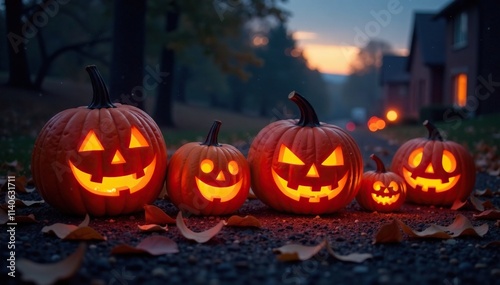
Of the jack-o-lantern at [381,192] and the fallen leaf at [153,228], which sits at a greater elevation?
the jack-o-lantern at [381,192]

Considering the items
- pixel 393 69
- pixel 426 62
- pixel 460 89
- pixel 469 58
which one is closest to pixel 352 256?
pixel 469 58

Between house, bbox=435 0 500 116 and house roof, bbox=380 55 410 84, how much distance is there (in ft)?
47.7

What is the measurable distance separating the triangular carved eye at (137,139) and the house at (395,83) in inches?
1336

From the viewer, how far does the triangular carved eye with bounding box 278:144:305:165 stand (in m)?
4.11

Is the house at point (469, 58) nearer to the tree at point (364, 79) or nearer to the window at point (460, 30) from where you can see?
the window at point (460, 30)

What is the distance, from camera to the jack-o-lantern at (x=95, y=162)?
3711mm

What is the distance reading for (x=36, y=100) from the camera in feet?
47.5

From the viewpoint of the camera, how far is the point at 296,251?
277cm

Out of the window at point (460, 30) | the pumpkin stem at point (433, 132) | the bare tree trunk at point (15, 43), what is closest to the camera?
the pumpkin stem at point (433, 132)

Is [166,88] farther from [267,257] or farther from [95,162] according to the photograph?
[267,257]

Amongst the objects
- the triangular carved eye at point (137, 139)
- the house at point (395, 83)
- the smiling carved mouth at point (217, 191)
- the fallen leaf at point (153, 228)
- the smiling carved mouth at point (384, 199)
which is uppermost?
the house at point (395, 83)

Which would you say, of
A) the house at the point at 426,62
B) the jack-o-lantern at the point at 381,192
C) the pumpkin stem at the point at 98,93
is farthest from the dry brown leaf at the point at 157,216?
the house at the point at 426,62

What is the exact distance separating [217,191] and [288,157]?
2.16 feet

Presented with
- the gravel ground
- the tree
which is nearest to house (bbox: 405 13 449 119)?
the gravel ground
